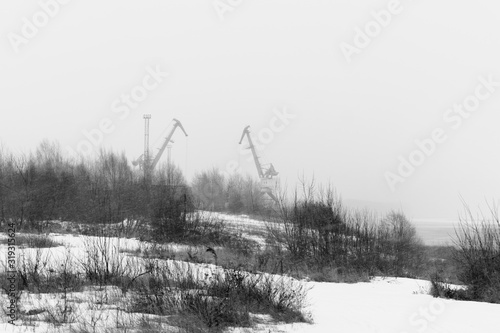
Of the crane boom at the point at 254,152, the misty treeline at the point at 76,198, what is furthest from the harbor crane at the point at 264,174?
the misty treeline at the point at 76,198

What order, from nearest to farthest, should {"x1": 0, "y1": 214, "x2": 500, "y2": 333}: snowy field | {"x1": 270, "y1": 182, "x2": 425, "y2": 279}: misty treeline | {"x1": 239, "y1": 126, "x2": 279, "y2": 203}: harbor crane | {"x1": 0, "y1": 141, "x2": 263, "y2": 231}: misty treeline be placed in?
{"x1": 0, "y1": 214, "x2": 500, "y2": 333}: snowy field, {"x1": 270, "y1": 182, "x2": 425, "y2": 279}: misty treeline, {"x1": 0, "y1": 141, "x2": 263, "y2": 231}: misty treeline, {"x1": 239, "y1": 126, "x2": 279, "y2": 203}: harbor crane

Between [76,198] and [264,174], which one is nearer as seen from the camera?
[76,198]

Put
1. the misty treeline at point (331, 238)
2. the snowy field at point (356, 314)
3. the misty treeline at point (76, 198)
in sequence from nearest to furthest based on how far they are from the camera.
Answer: the snowy field at point (356, 314) < the misty treeline at point (331, 238) < the misty treeline at point (76, 198)

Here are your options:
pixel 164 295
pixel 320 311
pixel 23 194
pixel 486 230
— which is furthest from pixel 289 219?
pixel 23 194

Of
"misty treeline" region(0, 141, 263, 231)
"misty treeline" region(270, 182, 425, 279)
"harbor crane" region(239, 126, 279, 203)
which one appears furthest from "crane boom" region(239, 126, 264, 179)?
"misty treeline" region(270, 182, 425, 279)

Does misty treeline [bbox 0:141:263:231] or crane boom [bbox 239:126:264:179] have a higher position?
crane boom [bbox 239:126:264:179]

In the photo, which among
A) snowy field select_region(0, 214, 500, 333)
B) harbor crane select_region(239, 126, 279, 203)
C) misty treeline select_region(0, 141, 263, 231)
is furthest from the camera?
harbor crane select_region(239, 126, 279, 203)

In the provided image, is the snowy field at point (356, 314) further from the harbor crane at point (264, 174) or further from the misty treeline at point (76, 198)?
the harbor crane at point (264, 174)

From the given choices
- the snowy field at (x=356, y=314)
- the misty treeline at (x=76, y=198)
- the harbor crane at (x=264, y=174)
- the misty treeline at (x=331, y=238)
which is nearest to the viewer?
the snowy field at (x=356, y=314)

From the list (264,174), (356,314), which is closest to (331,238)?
(356,314)

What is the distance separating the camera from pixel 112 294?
744 centimetres

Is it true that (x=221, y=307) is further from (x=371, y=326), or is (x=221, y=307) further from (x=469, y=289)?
(x=469, y=289)

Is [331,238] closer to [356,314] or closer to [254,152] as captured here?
[356,314]

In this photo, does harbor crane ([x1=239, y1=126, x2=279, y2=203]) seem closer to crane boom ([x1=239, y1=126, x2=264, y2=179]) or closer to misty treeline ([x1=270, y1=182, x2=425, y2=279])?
crane boom ([x1=239, y1=126, x2=264, y2=179])
